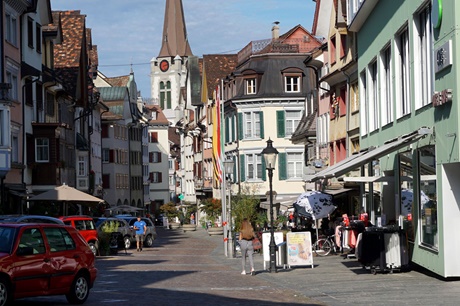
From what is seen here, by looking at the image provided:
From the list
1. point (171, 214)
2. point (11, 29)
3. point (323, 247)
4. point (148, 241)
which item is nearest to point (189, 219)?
point (171, 214)

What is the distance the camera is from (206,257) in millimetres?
44188

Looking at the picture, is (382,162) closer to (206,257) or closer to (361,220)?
(361,220)

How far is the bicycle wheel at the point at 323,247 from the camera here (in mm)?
38062

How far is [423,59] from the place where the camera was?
24500 millimetres

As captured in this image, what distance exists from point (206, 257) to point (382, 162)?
13719mm

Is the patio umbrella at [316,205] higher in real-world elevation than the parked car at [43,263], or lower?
higher

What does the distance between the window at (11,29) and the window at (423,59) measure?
26163 millimetres

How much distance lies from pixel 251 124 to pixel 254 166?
3086mm

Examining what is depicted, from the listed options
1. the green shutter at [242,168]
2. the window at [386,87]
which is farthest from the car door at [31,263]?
the green shutter at [242,168]

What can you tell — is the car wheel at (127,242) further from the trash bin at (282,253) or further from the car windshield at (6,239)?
the car windshield at (6,239)

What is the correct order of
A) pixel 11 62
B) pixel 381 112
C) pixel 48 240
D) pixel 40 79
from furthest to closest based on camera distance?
pixel 40 79 → pixel 11 62 → pixel 381 112 → pixel 48 240

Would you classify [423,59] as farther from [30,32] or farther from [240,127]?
[240,127]

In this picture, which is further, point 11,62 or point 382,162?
point 11,62

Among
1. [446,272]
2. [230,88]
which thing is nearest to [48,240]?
[446,272]
